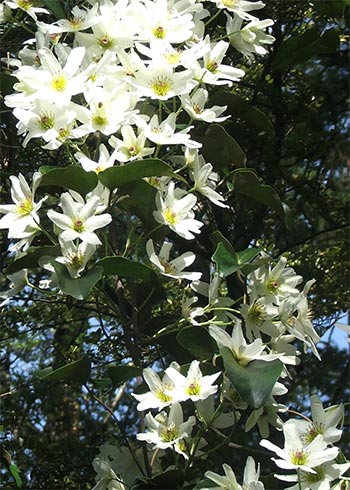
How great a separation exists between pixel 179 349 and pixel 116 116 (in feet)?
1.30

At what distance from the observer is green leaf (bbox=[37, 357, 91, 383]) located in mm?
1296

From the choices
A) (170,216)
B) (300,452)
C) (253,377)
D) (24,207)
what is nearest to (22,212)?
(24,207)

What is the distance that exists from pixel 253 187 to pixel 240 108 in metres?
0.18

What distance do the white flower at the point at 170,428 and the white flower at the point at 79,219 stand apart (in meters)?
0.27

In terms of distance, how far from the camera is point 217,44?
1.46 m

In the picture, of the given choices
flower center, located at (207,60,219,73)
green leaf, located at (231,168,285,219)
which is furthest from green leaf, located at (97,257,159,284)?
flower center, located at (207,60,219,73)

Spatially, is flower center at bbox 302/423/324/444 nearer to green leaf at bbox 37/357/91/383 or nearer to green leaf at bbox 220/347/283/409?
green leaf at bbox 220/347/283/409

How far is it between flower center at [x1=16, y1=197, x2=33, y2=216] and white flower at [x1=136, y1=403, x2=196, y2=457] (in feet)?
1.16

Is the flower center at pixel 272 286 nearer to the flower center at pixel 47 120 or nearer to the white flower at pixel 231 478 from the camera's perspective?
the white flower at pixel 231 478

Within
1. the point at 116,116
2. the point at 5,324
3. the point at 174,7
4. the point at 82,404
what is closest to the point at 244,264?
the point at 116,116

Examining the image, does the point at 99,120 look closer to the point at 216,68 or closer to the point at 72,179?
the point at 72,179

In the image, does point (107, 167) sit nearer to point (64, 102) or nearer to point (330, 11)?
point (64, 102)

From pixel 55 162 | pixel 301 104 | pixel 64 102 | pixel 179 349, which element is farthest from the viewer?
pixel 301 104

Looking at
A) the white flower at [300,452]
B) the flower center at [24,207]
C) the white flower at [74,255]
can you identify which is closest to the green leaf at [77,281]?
the white flower at [74,255]
